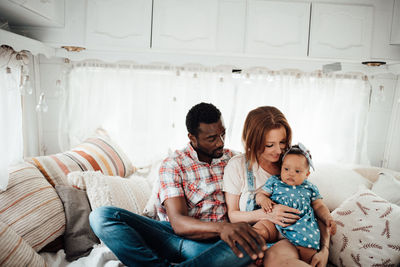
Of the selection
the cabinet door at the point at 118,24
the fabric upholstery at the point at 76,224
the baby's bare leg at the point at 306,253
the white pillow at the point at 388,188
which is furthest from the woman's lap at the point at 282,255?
the cabinet door at the point at 118,24

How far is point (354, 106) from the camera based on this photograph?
7.57 ft

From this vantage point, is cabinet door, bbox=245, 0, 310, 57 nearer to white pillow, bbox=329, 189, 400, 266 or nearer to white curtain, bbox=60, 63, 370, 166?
white curtain, bbox=60, 63, 370, 166

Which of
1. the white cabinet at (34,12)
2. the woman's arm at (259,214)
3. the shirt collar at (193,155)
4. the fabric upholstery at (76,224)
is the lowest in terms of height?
the fabric upholstery at (76,224)

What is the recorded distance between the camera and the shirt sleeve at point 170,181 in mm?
1496

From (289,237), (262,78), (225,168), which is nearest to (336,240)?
(289,237)

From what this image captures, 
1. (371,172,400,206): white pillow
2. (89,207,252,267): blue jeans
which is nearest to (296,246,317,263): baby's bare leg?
(89,207,252,267): blue jeans

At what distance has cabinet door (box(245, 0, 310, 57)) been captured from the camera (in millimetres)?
1792

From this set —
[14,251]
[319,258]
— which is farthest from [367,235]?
[14,251]

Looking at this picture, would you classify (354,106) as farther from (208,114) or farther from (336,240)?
(208,114)

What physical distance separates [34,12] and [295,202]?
165 centimetres

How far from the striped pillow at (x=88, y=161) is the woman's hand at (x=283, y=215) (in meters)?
1.18

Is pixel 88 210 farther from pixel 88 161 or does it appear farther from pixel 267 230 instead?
pixel 267 230

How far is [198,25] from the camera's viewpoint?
1.79 metres

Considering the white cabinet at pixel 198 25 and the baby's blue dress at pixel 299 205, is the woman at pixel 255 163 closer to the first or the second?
the baby's blue dress at pixel 299 205
